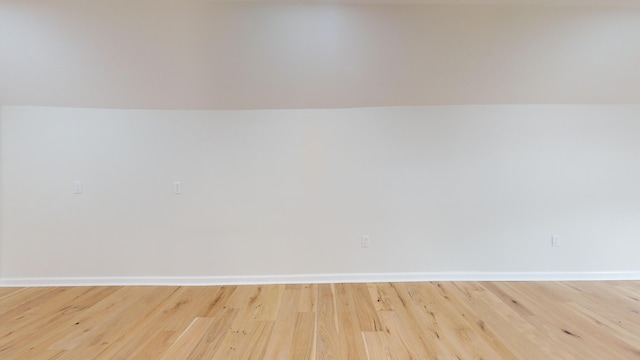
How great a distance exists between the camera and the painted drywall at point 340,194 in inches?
111

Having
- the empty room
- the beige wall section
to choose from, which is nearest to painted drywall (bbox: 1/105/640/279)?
the empty room

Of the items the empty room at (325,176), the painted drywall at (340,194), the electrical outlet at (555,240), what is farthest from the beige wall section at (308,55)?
the electrical outlet at (555,240)

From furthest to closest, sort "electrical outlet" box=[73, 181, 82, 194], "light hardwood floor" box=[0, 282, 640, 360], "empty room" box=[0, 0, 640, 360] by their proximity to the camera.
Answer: "electrical outlet" box=[73, 181, 82, 194] → "empty room" box=[0, 0, 640, 360] → "light hardwood floor" box=[0, 282, 640, 360]

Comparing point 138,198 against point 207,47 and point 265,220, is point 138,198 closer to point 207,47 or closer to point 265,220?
point 265,220

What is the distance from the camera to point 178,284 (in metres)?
2.86

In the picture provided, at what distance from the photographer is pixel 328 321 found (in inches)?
85.0

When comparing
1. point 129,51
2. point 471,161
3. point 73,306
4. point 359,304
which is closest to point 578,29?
point 471,161

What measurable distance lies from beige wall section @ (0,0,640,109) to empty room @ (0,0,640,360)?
20 mm

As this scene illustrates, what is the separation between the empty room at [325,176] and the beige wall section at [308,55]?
0.02 m

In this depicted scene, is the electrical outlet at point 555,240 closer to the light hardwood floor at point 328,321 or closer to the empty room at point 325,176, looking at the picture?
the empty room at point 325,176

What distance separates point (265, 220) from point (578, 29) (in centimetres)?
320

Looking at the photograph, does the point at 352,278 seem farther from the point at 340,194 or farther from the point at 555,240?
the point at 555,240

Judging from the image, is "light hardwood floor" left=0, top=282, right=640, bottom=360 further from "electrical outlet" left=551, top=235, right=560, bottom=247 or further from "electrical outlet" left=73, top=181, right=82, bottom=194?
"electrical outlet" left=73, top=181, right=82, bottom=194

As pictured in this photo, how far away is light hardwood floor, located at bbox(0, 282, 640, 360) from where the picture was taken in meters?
1.82
